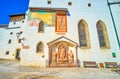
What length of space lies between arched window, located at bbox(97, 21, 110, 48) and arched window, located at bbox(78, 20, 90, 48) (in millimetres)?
1558

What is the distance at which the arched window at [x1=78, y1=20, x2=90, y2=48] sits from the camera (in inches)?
530

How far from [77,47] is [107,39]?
12.9 feet

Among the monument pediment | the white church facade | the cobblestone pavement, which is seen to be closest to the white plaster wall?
the white church facade

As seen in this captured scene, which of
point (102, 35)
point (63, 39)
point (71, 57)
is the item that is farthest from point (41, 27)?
point (102, 35)

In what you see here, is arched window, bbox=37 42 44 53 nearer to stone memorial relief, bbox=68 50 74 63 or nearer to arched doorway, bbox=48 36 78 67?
arched doorway, bbox=48 36 78 67

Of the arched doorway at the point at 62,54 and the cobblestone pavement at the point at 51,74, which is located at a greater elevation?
the arched doorway at the point at 62,54

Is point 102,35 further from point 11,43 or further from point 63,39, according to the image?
point 11,43

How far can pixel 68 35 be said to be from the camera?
13383 mm

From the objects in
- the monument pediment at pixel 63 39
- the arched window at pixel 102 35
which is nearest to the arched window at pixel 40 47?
the monument pediment at pixel 63 39

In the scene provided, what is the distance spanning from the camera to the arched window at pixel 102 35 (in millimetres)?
13658

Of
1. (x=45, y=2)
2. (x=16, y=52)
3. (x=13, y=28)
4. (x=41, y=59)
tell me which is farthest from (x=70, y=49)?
(x=13, y=28)

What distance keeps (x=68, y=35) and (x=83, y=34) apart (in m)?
1.98

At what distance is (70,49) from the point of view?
1276cm

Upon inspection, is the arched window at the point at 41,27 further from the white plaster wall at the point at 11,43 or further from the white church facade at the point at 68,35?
the white plaster wall at the point at 11,43
